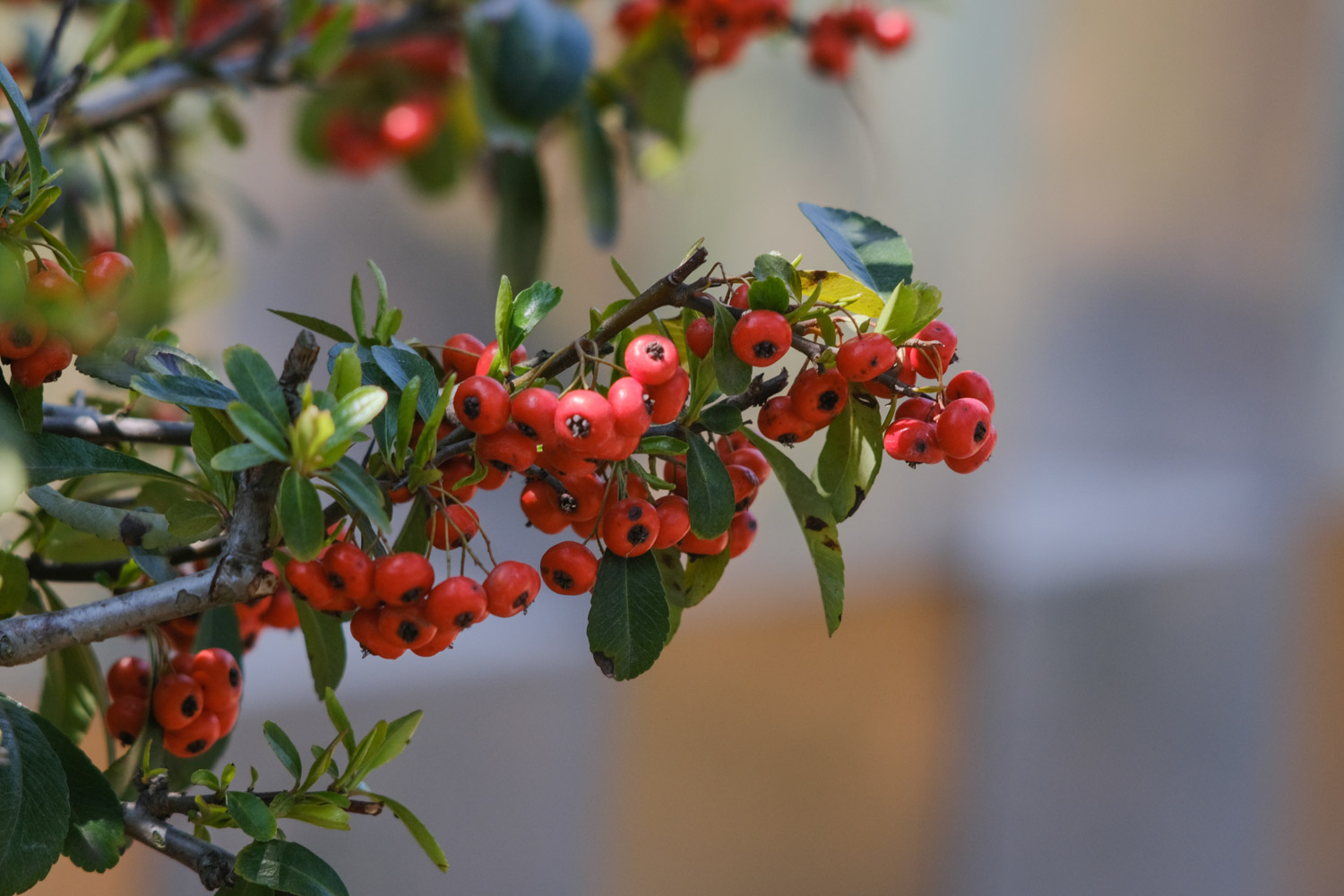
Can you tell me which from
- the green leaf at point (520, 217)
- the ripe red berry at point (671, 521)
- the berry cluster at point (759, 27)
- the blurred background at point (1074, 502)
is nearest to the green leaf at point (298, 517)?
the ripe red berry at point (671, 521)

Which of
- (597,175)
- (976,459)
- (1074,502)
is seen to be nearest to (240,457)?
(976,459)

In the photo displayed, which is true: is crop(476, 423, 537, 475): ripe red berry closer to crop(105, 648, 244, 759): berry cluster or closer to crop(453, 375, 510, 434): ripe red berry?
crop(453, 375, 510, 434): ripe red berry

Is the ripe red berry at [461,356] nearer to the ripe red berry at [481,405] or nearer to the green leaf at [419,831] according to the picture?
the ripe red berry at [481,405]

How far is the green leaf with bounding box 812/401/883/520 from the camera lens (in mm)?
397

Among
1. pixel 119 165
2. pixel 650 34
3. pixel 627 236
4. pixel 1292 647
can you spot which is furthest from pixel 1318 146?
pixel 119 165

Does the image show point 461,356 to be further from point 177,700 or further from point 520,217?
point 520,217

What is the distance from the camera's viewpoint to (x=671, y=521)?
1.28ft

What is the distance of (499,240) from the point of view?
833 mm

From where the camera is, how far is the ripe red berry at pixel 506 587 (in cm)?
39

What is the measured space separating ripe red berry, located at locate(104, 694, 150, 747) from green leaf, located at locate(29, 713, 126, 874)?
53 mm

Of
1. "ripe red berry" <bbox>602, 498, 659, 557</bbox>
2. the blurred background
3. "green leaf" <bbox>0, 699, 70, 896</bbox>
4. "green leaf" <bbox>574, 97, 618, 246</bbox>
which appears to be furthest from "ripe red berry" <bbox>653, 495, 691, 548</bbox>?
the blurred background

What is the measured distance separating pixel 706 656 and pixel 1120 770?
32.5 inches

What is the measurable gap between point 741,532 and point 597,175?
0.45m

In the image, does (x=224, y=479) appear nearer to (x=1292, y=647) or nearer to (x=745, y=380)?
(x=745, y=380)
